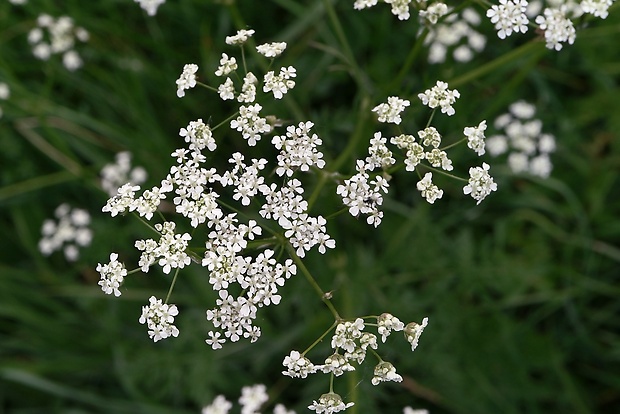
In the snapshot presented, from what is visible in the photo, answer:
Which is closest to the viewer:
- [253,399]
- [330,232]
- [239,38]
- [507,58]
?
[239,38]

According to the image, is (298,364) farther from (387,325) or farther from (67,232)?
(67,232)

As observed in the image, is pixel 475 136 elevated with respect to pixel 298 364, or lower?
elevated

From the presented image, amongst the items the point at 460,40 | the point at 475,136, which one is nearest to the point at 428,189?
the point at 475,136

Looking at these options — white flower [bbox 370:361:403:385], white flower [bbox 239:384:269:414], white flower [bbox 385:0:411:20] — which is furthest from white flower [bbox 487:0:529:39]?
white flower [bbox 239:384:269:414]

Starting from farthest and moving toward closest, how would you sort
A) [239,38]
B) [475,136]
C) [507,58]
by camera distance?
1. [507,58]
2. [239,38]
3. [475,136]

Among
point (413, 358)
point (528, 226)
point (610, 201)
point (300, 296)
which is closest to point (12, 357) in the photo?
point (300, 296)

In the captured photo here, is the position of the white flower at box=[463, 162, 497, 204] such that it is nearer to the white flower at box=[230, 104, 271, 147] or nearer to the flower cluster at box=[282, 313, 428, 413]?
the flower cluster at box=[282, 313, 428, 413]

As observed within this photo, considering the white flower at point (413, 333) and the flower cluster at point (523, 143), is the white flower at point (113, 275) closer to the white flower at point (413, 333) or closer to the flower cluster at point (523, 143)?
the white flower at point (413, 333)

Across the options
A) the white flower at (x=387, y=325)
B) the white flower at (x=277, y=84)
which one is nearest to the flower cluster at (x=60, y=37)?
the white flower at (x=277, y=84)
